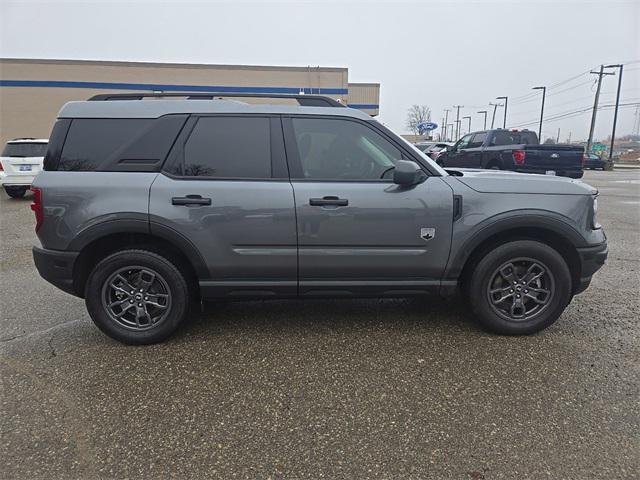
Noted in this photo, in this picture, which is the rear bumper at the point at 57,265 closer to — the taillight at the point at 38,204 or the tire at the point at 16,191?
the taillight at the point at 38,204

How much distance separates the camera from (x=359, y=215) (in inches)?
131

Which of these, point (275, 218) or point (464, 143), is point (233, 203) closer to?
point (275, 218)

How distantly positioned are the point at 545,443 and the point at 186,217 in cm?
276

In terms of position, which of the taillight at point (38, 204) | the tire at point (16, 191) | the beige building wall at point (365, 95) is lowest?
the tire at point (16, 191)

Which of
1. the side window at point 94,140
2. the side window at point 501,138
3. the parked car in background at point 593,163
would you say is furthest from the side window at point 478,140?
the parked car in background at point 593,163

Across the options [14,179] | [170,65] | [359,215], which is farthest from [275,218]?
[170,65]

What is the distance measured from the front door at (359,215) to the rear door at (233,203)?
0.45 feet

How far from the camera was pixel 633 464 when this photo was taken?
7.12 feet

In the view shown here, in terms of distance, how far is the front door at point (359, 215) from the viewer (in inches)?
131

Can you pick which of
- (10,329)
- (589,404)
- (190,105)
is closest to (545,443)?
(589,404)

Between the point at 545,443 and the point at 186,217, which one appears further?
the point at 186,217

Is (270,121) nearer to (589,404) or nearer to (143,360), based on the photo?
(143,360)

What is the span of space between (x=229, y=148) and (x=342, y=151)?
0.91 meters

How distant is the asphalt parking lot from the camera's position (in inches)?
86.8
